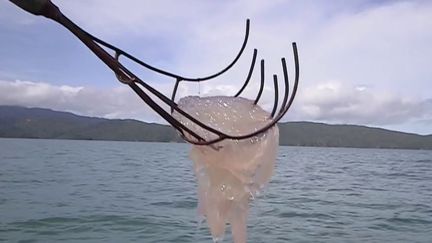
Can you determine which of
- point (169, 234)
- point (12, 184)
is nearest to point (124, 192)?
point (12, 184)

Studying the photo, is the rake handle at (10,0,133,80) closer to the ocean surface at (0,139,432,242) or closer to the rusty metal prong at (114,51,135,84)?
the rusty metal prong at (114,51,135,84)

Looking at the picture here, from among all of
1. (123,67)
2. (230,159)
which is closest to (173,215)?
(230,159)

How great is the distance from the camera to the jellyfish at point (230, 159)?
2.98 metres

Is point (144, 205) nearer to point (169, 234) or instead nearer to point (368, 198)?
point (169, 234)

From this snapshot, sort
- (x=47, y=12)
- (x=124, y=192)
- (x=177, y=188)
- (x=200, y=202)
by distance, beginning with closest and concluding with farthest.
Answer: (x=47, y=12) < (x=200, y=202) < (x=124, y=192) < (x=177, y=188)

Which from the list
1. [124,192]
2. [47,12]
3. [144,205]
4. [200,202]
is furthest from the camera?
[124,192]

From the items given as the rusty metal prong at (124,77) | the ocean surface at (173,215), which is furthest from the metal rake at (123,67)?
the ocean surface at (173,215)

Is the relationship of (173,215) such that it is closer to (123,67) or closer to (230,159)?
(230,159)

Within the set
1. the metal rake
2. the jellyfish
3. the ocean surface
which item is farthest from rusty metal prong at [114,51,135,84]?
the ocean surface

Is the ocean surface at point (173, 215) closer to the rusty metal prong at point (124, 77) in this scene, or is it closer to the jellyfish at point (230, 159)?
the jellyfish at point (230, 159)

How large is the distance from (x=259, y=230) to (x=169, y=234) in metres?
2.71

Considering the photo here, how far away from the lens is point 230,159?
2979mm

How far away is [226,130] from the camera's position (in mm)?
3021

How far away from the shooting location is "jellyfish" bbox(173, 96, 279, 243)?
2982mm
